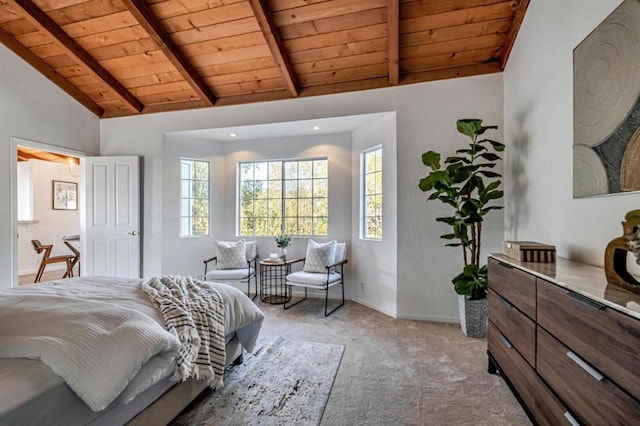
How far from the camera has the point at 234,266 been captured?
14.8ft

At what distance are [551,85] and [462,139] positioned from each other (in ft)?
3.73

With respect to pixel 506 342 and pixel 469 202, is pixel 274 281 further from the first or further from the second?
pixel 506 342

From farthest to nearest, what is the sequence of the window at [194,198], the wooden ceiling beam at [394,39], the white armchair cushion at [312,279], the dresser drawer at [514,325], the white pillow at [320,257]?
the window at [194,198], the white pillow at [320,257], the white armchair cushion at [312,279], the wooden ceiling beam at [394,39], the dresser drawer at [514,325]

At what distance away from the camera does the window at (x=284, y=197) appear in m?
4.87

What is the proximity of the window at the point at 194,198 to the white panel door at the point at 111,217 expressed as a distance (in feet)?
1.99

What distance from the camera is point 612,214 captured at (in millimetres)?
1751

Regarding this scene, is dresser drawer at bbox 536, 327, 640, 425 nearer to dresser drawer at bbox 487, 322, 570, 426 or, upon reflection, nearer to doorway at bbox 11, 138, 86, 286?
dresser drawer at bbox 487, 322, 570, 426

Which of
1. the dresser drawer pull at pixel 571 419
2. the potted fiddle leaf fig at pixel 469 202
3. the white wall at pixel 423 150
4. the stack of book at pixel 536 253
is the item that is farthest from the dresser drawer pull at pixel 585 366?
the white wall at pixel 423 150

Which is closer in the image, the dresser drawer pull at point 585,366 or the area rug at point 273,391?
the dresser drawer pull at point 585,366

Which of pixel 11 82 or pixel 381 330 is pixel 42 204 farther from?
pixel 381 330

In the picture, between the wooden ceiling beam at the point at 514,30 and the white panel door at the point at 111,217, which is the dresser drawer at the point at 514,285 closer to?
the wooden ceiling beam at the point at 514,30

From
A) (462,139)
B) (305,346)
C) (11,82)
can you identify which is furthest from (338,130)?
(11,82)

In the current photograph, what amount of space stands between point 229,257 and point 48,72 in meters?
3.41

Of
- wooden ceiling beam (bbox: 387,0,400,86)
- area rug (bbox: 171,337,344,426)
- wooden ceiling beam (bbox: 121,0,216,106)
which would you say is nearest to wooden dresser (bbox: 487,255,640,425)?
area rug (bbox: 171,337,344,426)
